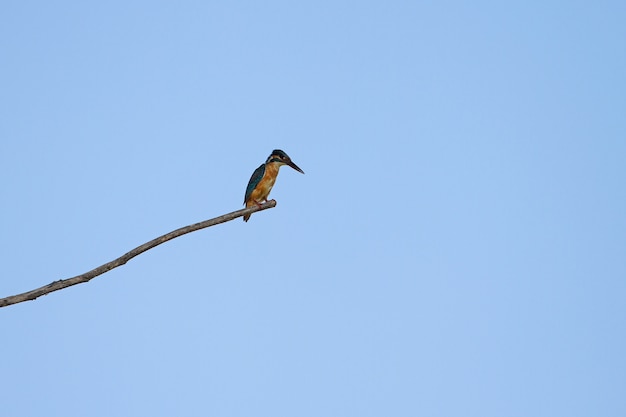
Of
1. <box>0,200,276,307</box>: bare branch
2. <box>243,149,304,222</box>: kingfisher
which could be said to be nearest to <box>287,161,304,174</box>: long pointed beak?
<box>243,149,304,222</box>: kingfisher

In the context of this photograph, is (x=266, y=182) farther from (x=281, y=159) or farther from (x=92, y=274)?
(x=92, y=274)

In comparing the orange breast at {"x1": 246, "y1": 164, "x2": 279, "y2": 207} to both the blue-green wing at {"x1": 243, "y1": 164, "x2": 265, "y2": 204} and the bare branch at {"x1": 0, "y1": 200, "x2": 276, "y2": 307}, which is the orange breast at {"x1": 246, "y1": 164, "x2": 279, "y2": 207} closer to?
the blue-green wing at {"x1": 243, "y1": 164, "x2": 265, "y2": 204}

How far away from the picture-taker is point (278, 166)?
13.0 m

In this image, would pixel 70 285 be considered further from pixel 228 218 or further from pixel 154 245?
pixel 228 218

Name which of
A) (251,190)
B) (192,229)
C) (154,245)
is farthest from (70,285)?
(251,190)

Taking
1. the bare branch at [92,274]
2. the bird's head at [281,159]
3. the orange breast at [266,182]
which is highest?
the bird's head at [281,159]

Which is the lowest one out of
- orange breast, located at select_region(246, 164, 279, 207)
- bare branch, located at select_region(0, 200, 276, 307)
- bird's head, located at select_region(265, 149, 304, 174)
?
bare branch, located at select_region(0, 200, 276, 307)

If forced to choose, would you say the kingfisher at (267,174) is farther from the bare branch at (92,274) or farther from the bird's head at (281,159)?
the bare branch at (92,274)

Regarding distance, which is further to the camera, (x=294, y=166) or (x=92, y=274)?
(x=294, y=166)

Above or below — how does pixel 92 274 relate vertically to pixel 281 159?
below

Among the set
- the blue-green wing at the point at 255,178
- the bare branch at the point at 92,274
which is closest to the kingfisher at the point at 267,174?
the blue-green wing at the point at 255,178

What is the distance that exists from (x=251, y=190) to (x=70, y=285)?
713 cm

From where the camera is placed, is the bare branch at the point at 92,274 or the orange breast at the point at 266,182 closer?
the bare branch at the point at 92,274

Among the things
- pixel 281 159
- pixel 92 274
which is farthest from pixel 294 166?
pixel 92 274
